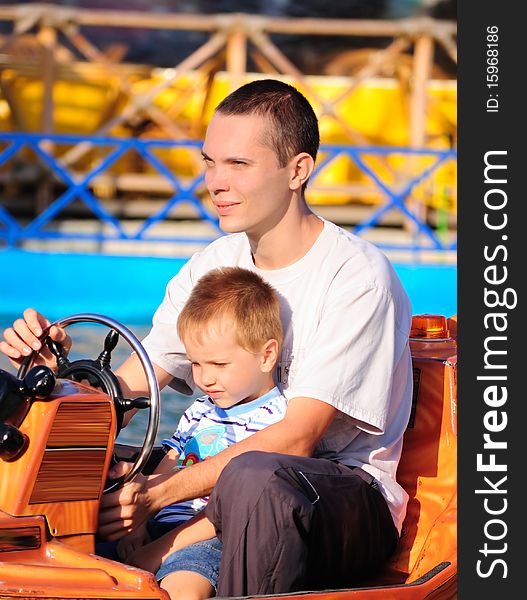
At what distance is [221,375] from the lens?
95.8 inches

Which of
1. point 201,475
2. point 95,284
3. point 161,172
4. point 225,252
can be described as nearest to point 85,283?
point 95,284

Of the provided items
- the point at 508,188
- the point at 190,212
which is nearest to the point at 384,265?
the point at 508,188

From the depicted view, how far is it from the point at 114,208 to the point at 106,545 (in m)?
6.83

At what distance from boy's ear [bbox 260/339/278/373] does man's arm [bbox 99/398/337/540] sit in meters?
0.11

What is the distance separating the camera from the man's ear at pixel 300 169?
256cm

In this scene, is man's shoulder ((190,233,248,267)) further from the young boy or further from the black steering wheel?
the black steering wheel

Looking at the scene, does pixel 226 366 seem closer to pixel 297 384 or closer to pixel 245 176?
pixel 297 384

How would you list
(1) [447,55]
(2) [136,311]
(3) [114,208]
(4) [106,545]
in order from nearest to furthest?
1. (4) [106,545]
2. (2) [136,311]
3. (3) [114,208]
4. (1) [447,55]

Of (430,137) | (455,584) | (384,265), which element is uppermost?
(430,137)

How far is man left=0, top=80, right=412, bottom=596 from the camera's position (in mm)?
2129

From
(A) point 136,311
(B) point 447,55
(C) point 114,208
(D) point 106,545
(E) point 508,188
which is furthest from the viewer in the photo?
(B) point 447,55

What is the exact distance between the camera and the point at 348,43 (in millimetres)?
10078

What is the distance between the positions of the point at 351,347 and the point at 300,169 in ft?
1.38

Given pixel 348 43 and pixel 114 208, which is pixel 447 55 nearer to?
pixel 348 43
